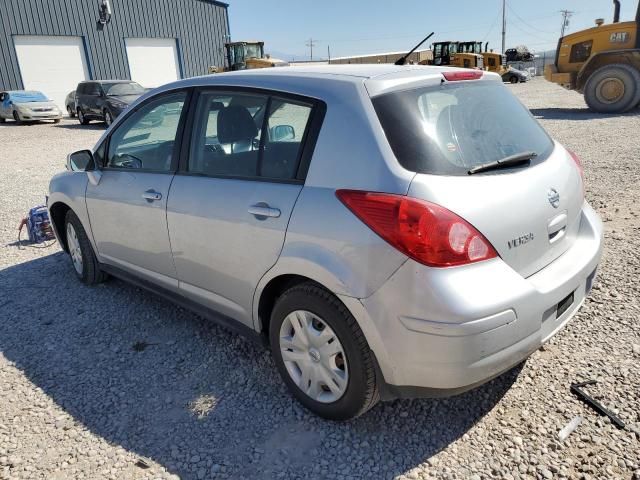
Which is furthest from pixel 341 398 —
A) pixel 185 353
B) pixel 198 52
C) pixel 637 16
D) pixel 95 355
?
pixel 198 52

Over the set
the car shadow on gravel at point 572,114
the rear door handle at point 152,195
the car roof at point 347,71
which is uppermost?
the car roof at point 347,71

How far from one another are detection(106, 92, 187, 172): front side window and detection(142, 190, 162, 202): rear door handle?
0.17m

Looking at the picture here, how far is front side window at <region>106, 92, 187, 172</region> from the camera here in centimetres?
339

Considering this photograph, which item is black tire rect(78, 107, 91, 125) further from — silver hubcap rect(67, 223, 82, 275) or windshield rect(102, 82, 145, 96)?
silver hubcap rect(67, 223, 82, 275)

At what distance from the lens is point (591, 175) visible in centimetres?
761

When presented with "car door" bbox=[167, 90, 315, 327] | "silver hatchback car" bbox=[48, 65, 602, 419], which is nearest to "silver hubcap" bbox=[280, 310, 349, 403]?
"silver hatchback car" bbox=[48, 65, 602, 419]

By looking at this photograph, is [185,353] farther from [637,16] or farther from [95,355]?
[637,16]

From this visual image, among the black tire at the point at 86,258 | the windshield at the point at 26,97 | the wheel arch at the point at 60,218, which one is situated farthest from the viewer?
the windshield at the point at 26,97

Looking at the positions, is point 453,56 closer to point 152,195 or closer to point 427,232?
point 152,195

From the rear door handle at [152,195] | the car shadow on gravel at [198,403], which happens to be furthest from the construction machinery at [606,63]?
the rear door handle at [152,195]

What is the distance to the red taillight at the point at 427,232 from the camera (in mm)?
2088

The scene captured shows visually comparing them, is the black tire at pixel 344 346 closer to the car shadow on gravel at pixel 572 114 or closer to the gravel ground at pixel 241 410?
the gravel ground at pixel 241 410

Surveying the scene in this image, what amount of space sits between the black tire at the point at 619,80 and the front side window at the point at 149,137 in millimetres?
15176

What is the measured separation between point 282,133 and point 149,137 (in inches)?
60.0
